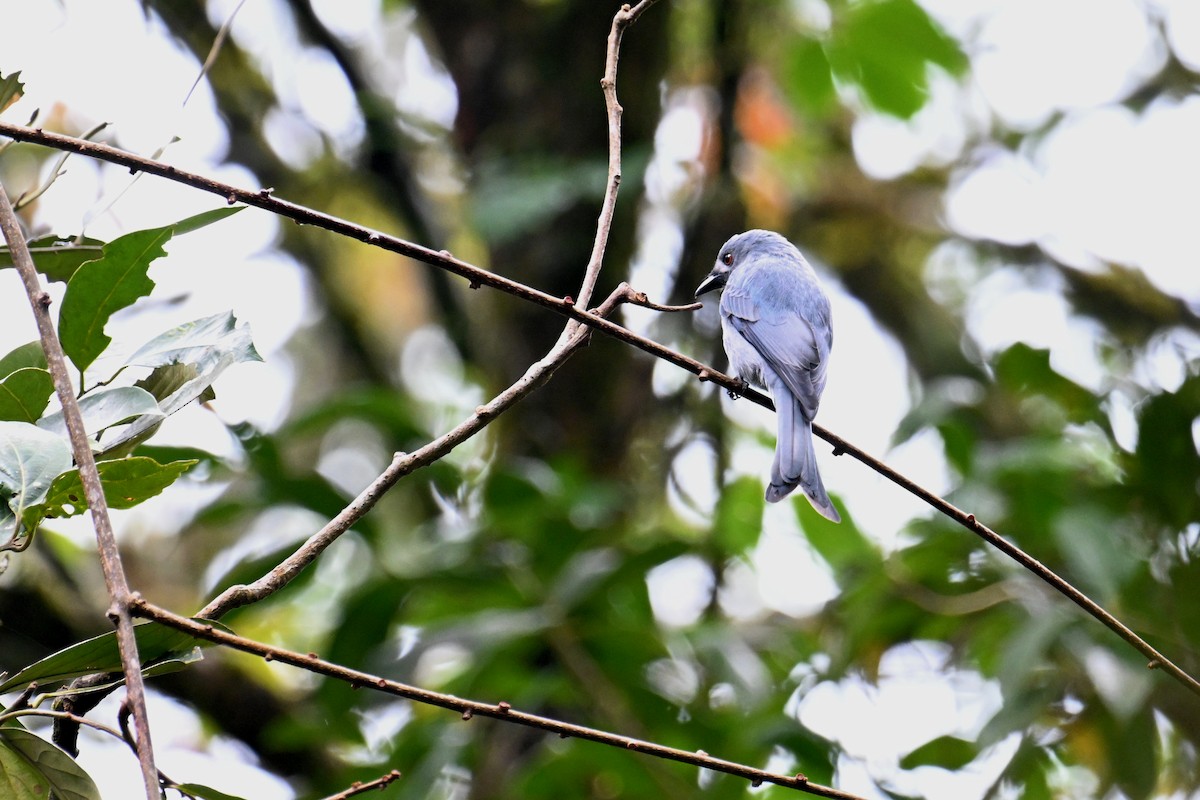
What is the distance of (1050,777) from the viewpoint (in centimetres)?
582

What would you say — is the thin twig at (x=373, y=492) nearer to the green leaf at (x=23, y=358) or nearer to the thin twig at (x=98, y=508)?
the thin twig at (x=98, y=508)

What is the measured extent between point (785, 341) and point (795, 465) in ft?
3.18

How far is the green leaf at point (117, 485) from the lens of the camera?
5.71ft

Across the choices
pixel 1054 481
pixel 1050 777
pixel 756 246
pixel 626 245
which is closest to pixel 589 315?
pixel 1054 481

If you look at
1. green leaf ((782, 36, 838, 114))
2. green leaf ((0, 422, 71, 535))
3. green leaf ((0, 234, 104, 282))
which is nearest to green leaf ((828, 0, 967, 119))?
green leaf ((782, 36, 838, 114))

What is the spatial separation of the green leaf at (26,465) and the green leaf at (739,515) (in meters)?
3.96

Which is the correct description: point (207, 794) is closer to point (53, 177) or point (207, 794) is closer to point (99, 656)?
point (99, 656)

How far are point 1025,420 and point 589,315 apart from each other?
6.09m

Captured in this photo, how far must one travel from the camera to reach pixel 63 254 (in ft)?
7.28

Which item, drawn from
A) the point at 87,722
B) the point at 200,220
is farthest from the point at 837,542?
the point at 87,722

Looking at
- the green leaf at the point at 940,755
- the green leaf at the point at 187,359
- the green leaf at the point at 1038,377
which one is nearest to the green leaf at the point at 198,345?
the green leaf at the point at 187,359

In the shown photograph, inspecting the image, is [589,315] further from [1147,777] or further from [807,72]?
[807,72]

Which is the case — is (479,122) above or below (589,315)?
below

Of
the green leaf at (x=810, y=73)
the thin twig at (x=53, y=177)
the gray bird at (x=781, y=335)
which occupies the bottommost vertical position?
the gray bird at (x=781, y=335)
